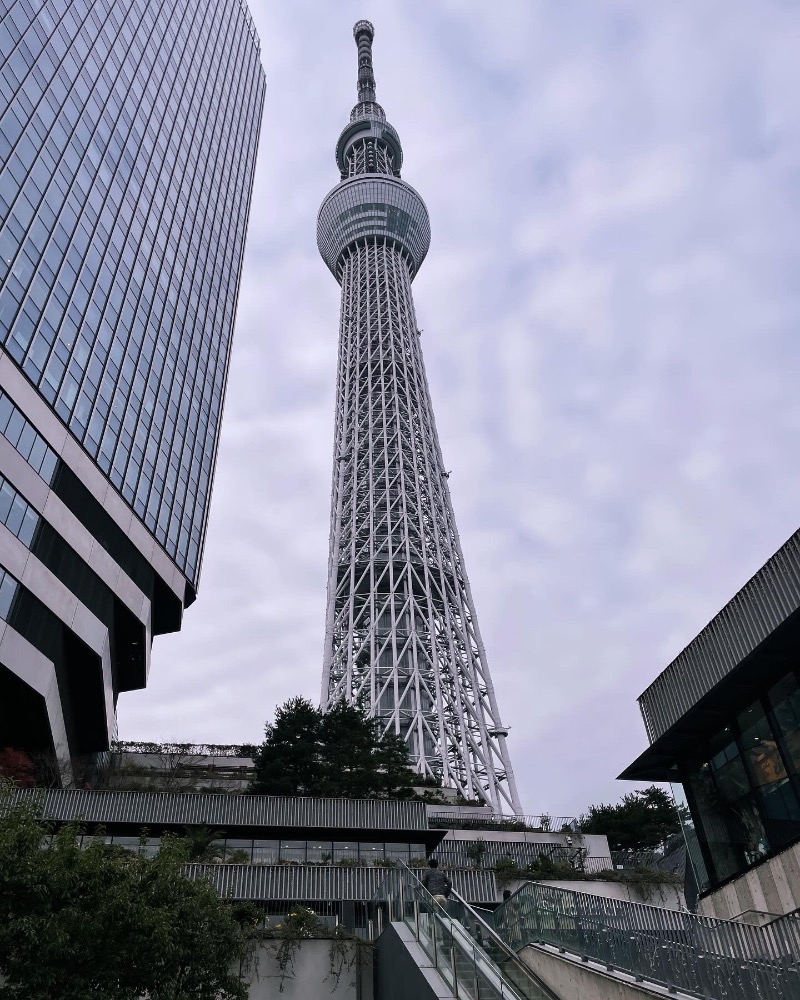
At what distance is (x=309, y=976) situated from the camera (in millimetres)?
20312

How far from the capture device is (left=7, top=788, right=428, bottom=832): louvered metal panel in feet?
102

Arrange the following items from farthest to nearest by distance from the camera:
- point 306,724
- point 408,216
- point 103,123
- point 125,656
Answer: point 408,216, point 103,123, point 125,656, point 306,724

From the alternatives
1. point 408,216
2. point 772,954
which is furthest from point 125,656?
point 408,216

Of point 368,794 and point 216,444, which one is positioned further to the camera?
point 216,444

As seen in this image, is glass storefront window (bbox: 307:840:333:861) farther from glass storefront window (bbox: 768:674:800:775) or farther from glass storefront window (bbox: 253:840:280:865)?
glass storefront window (bbox: 768:674:800:775)

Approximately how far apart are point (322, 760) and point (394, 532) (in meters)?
49.3

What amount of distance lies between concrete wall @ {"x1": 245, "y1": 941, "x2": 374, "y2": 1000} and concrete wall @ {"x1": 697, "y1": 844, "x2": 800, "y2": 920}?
→ 803 centimetres

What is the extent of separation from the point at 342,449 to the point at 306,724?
6145 cm

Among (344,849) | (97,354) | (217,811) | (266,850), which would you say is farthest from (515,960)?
(97,354)

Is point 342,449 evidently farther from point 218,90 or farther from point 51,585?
point 51,585

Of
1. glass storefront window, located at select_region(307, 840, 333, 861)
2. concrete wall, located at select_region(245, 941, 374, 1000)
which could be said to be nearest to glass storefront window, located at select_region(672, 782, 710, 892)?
concrete wall, located at select_region(245, 941, 374, 1000)

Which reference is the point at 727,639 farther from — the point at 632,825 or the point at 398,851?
the point at 632,825

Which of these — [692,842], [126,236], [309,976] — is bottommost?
[309,976]

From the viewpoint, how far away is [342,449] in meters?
100
